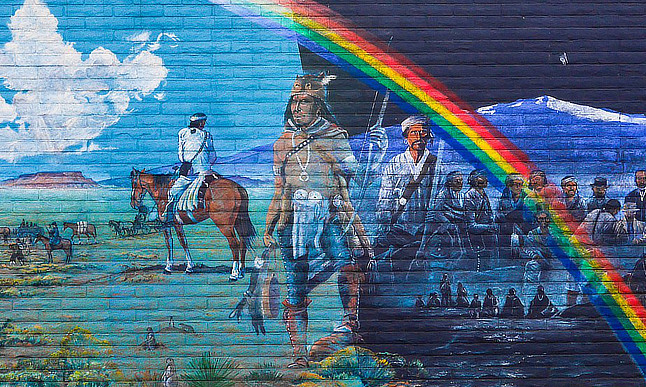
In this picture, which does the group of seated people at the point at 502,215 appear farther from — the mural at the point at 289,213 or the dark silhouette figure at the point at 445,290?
the dark silhouette figure at the point at 445,290

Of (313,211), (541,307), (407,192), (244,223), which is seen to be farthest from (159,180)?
(541,307)

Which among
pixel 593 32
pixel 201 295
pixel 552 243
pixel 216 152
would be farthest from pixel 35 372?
pixel 593 32

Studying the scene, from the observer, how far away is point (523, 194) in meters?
4.93

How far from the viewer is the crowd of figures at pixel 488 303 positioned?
4.89m

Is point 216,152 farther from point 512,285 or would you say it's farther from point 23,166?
point 512,285

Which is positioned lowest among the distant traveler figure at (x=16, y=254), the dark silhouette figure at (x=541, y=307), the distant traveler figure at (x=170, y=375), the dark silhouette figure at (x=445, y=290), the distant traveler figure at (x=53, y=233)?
the distant traveler figure at (x=170, y=375)

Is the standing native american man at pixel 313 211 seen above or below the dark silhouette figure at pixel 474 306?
above

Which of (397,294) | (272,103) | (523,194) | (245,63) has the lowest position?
(397,294)

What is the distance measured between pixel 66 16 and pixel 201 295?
2.35 m

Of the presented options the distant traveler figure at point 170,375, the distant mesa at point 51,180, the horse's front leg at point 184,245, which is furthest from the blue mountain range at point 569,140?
the distant mesa at point 51,180

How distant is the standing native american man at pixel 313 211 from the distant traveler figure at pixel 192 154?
517mm

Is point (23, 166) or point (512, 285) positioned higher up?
point (23, 166)

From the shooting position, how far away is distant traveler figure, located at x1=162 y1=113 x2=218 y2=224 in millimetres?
4867

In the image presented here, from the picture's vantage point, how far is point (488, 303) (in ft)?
16.1
